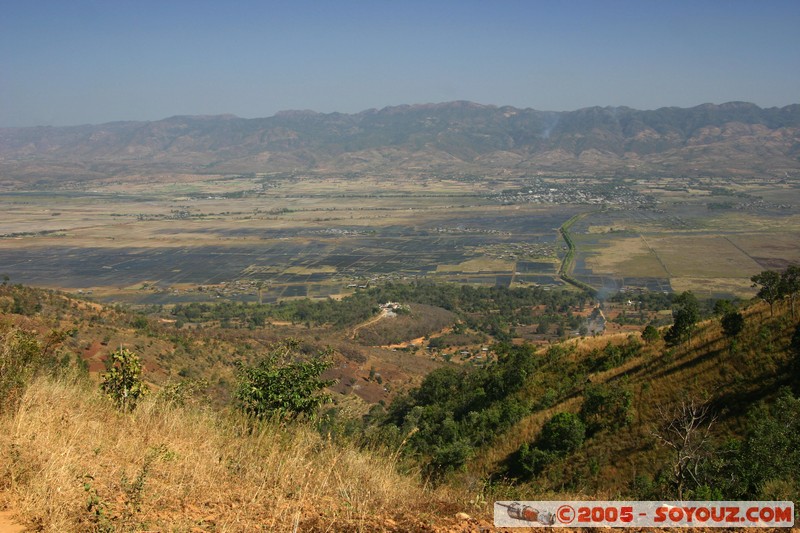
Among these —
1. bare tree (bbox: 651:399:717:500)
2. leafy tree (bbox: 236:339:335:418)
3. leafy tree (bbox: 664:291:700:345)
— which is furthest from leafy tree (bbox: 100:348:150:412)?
leafy tree (bbox: 664:291:700:345)

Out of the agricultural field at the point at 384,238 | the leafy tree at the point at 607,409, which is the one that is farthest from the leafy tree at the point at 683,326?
the agricultural field at the point at 384,238

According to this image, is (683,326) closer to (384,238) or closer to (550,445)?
(550,445)

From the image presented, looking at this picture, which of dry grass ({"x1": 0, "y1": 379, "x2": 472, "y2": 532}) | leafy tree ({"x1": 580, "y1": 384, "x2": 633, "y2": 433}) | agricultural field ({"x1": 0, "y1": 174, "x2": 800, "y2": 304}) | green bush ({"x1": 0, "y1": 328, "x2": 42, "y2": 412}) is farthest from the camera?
agricultural field ({"x1": 0, "y1": 174, "x2": 800, "y2": 304})

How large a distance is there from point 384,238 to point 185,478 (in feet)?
260

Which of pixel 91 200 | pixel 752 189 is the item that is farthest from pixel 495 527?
pixel 752 189

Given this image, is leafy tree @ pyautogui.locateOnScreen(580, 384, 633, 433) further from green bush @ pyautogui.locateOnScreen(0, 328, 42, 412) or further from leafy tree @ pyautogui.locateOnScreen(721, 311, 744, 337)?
green bush @ pyautogui.locateOnScreen(0, 328, 42, 412)

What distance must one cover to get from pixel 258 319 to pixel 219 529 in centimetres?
4011

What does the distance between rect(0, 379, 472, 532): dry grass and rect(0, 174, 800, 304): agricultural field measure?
47186 millimetres

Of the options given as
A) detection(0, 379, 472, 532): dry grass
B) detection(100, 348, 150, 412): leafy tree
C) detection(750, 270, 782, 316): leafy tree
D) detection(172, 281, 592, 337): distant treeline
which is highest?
detection(0, 379, 472, 532): dry grass

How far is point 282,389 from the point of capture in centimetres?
803

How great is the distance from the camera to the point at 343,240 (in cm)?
8238

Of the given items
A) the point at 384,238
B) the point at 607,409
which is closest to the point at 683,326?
the point at 607,409

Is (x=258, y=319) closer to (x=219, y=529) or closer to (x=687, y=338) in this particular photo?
(x=687, y=338)

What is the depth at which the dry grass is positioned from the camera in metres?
4.05
